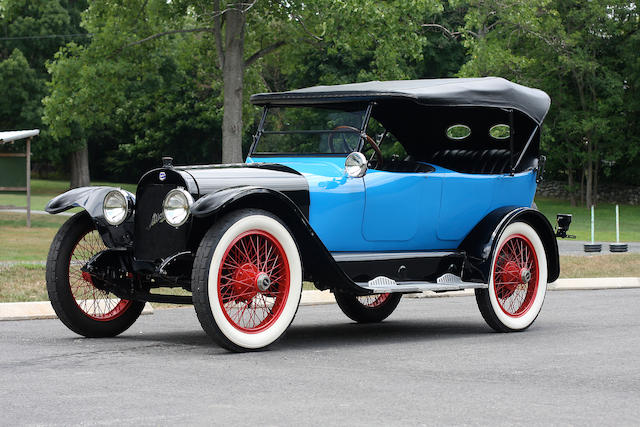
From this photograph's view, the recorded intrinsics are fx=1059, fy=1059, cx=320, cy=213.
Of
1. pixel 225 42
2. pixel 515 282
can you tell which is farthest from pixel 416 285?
pixel 225 42

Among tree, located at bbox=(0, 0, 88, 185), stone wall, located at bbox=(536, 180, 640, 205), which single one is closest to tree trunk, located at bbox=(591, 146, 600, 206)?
stone wall, located at bbox=(536, 180, 640, 205)

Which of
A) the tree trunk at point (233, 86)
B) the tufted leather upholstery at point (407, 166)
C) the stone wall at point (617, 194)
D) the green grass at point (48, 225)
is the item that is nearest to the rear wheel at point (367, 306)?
the tufted leather upholstery at point (407, 166)

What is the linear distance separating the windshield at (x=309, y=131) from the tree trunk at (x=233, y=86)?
51.4 feet

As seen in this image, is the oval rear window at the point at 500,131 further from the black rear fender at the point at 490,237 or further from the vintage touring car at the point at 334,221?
the black rear fender at the point at 490,237

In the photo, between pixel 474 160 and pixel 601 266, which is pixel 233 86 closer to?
pixel 601 266

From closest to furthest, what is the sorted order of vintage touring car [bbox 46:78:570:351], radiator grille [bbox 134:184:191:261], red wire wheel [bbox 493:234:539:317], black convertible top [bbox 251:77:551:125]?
vintage touring car [bbox 46:78:570:351], radiator grille [bbox 134:184:191:261], black convertible top [bbox 251:77:551:125], red wire wheel [bbox 493:234:539:317]

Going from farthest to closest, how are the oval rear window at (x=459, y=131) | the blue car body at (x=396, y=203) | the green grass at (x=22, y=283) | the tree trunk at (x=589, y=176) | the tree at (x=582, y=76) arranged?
the tree trunk at (x=589, y=176)
the tree at (x=582, y=76)
the green grass at (x=22, y=283)
the oval rear window at (x=459, y=131)
the blue car body at (x=396, y=203)

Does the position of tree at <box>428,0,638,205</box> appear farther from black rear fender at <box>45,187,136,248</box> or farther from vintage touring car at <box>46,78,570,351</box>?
black rear fender at <box>45,187,136,248</box>

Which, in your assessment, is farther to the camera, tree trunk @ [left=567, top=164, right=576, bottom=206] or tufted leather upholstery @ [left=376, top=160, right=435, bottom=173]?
tree trunk @ [left=567, top=164, right=576, bottom=206]

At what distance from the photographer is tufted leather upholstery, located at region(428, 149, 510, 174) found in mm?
10648

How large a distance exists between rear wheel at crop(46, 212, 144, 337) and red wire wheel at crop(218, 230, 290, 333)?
1.31m

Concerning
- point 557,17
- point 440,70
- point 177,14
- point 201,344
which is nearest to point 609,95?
point 557,17

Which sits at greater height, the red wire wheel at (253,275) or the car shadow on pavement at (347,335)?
the red wire wheel at (253,275)

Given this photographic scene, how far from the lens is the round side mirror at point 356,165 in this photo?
8.64 metres
